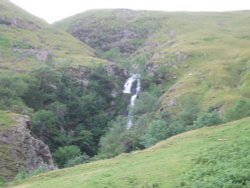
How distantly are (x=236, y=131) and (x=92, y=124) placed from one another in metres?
87.6

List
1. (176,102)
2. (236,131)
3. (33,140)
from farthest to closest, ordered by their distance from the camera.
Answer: (176,102), (33,140), (236,131)

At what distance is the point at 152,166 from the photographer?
106 feet

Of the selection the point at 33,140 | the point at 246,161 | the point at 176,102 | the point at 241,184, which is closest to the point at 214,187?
the point at 241,184

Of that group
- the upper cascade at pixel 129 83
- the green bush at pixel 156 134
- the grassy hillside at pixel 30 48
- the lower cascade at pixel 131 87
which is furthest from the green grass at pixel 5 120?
the upper cascade at pixel 129 83

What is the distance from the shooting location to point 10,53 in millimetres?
155500

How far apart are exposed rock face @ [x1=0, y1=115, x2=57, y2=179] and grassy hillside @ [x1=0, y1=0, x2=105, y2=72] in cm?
6398

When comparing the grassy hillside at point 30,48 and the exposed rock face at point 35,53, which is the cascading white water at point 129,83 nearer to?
the grassy hillside at point 30,48

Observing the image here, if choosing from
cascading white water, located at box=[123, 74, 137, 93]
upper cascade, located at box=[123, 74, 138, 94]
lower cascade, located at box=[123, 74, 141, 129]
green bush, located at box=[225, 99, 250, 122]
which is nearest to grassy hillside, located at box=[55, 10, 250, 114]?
upper cascade, located at box=[123, 74, 138, 94]

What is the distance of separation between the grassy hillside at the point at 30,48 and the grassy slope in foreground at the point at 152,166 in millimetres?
103128

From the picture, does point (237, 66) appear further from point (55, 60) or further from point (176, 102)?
point (55, 60)

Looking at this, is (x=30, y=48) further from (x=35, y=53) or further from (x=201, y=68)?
(x=201, y=68)

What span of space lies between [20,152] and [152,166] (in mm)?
42854

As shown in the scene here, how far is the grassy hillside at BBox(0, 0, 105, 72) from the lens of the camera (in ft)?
488

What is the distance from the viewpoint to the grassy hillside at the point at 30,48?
14889 centimetres
